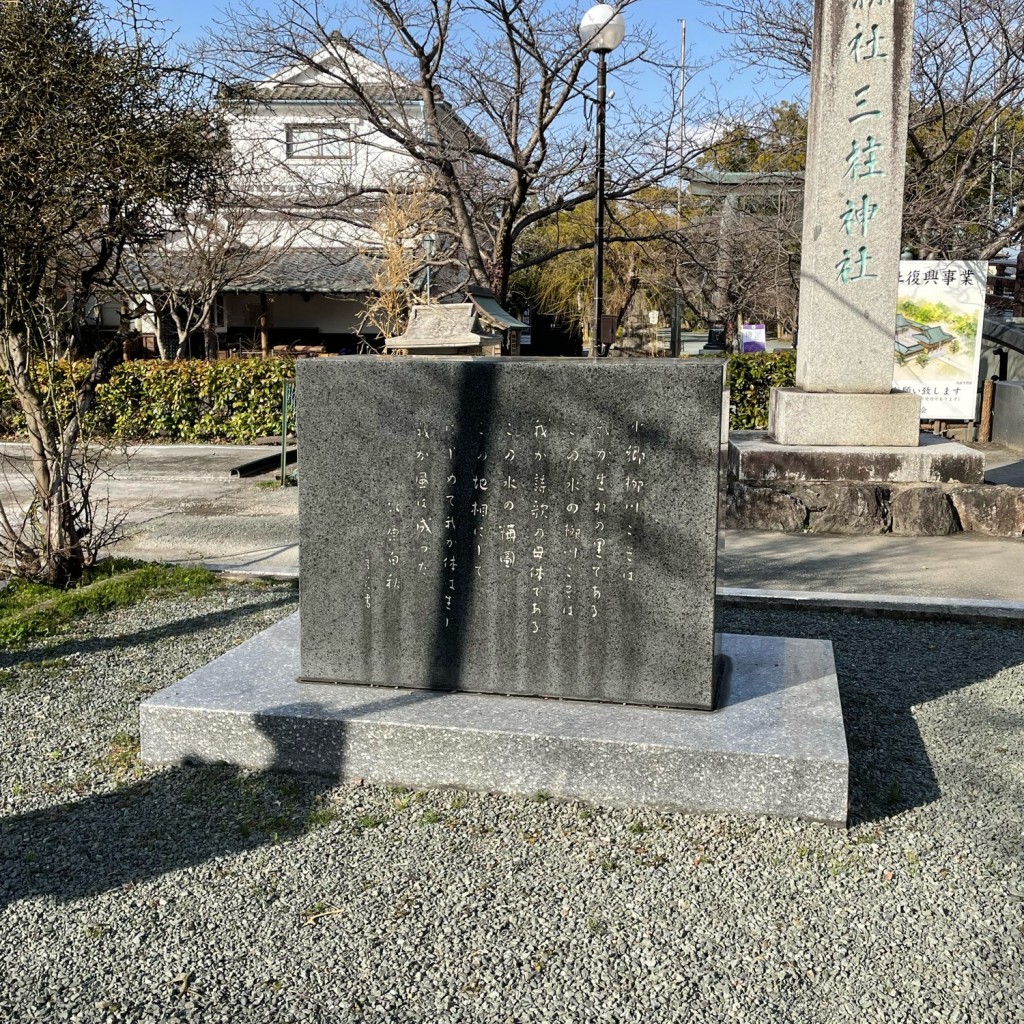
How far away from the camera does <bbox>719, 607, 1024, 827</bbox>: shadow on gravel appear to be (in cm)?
363

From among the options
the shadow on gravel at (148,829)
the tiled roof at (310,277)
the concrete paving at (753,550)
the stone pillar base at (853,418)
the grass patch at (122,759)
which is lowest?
the shadow on gravel at (148,829)

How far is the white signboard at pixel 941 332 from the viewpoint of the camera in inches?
528

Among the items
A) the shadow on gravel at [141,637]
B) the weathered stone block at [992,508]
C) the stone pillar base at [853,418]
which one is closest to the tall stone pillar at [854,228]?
the stone pillar base at [853,418]

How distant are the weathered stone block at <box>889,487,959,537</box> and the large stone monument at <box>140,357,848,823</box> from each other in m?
4.95

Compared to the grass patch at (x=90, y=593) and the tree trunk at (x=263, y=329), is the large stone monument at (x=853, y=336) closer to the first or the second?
the grass patch at (x=90, y=593)

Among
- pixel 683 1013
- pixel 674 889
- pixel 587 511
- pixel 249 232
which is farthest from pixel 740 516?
pixel 249 232

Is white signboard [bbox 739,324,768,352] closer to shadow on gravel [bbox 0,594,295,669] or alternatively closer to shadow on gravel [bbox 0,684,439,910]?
shadow on gravel [bbox 0,594,295,669]

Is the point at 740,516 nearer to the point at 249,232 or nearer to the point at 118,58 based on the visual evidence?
the point at 118,58

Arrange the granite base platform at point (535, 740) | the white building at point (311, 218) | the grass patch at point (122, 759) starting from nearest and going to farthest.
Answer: the granite base platform at point (535, 740)
the grass patch at point (122, 759)
the white building at point (311, 218)

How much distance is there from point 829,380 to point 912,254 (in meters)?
9.42

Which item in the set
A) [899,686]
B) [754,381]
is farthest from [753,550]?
[754,381]

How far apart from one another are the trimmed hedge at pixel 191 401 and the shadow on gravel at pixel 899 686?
10.7 metres

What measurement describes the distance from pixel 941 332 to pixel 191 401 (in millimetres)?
10722

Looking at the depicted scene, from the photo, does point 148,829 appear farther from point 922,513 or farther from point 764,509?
point 922,513
